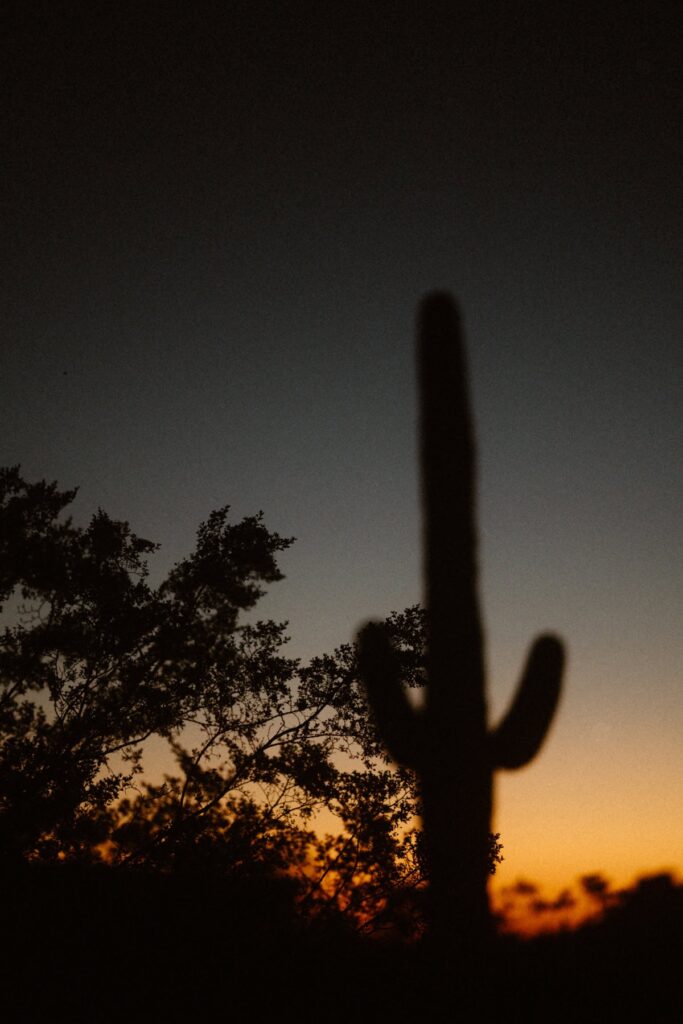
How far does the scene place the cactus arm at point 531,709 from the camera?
644 cm

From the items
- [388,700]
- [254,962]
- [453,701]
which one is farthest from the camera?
[388,700]

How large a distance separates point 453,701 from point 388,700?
0.82 metres

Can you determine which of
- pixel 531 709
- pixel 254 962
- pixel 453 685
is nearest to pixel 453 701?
pixel 453 685

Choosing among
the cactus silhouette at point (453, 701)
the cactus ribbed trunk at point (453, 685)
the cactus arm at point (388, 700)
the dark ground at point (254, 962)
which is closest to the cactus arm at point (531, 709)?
the cactus silhouette at point (453, 701)

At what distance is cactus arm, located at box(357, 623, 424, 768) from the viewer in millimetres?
6867

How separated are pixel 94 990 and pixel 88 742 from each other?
3173mm

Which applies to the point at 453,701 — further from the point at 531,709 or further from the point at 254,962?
the point at 254,962

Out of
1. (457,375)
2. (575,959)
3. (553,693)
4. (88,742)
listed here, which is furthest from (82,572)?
(575,959)

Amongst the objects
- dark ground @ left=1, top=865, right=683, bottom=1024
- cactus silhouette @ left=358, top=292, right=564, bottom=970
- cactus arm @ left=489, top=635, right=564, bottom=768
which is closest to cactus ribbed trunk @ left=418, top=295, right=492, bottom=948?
cactus silhouette @ left=358, top=292, right=564, bottom=970

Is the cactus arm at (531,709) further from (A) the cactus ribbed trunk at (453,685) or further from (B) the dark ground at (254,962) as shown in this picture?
(B) the dark ground at (254,962)

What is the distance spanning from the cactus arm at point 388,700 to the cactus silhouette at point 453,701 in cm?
1

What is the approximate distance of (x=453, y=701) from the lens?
260 inches

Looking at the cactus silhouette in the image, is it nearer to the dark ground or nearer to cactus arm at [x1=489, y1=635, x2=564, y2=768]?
cactus arm at [x1=489, y1=635, x2=564, y2=768]

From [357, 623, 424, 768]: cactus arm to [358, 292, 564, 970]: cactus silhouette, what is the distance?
1 cm
